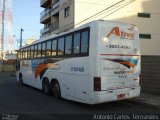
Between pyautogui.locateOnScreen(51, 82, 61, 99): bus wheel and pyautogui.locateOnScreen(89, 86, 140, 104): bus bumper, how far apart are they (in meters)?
3.50

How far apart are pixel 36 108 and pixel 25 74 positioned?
31.7 feet

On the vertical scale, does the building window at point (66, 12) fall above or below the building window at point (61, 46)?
above

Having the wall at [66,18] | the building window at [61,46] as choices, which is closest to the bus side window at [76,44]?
the building window at [61,46]

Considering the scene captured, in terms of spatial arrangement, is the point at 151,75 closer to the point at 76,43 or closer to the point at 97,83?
the point at 76,43

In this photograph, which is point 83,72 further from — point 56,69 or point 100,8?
point 100,8

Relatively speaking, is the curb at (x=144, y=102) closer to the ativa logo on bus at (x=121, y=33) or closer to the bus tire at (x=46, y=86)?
the ativa logo on bus at (x=121, y=33)

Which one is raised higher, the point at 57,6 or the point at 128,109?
the point at 57,6

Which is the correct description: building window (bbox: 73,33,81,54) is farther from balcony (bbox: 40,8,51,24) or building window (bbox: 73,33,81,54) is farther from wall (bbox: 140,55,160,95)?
balcony (bbox: 40,8,51,24)

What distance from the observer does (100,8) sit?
106 feet

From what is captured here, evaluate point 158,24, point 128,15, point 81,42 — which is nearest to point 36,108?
point 81,42

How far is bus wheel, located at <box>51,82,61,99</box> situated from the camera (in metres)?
14.2

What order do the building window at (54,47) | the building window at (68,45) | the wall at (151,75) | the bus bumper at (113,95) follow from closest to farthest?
the bus bumper at (113,95)
the building window at (68,45)
the wall at (151,75)
the building window at (54,47)

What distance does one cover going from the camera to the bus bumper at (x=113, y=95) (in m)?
10.9

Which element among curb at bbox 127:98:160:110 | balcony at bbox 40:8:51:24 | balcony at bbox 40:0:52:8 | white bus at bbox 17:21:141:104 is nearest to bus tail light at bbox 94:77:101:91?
white bus at bbox 17:21:141:104
